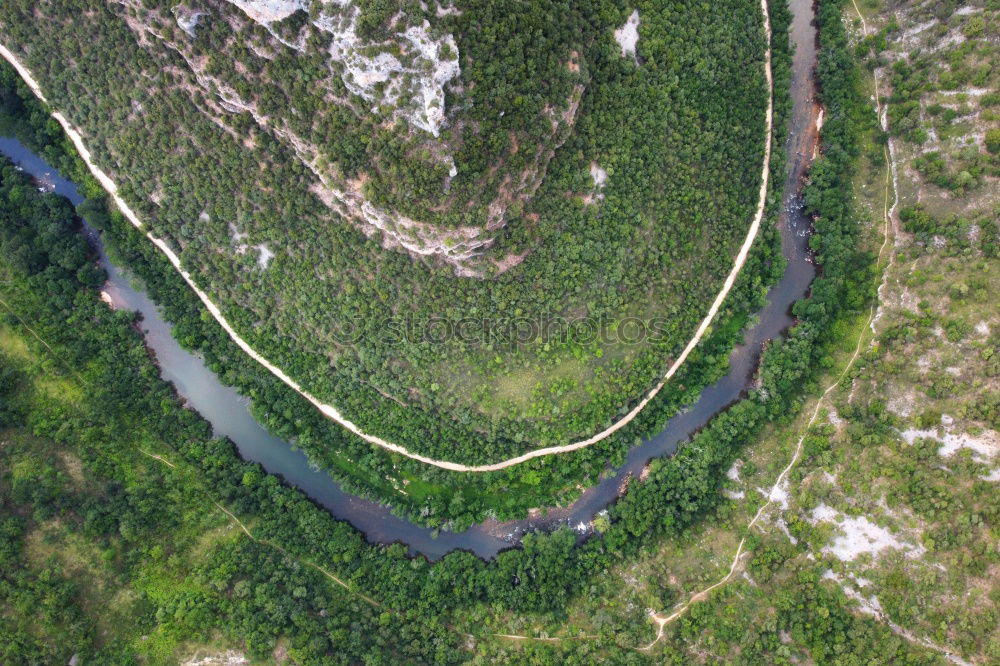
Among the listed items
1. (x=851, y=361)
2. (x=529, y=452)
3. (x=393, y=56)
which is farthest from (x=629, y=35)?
(x=529, y=452)

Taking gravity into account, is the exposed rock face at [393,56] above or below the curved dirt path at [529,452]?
above

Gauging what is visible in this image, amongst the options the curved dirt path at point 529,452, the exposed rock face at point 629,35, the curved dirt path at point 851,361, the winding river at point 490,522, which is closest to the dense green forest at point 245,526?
the curved dirt path at point 851,361

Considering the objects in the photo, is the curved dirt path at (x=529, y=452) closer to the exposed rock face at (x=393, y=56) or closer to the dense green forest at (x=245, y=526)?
the dense green forest at (x=245, y=526)

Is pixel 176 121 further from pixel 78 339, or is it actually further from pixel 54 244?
pixel 78 339

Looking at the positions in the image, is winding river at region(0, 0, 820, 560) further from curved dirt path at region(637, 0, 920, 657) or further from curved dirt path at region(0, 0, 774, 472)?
curved dirt path at region(637, 0, 920, 657)

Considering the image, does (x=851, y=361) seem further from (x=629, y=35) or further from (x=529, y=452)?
(x=629, y=35)

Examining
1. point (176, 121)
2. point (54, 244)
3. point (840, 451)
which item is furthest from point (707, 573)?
point (54, 244)
